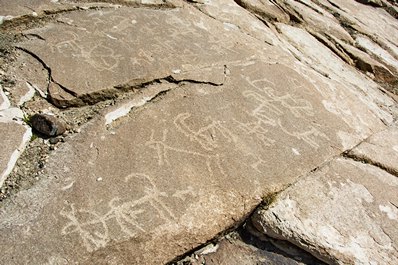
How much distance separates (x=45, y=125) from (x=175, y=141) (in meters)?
0.65

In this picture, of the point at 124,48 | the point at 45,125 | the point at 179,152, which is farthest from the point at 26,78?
the point at 179,152

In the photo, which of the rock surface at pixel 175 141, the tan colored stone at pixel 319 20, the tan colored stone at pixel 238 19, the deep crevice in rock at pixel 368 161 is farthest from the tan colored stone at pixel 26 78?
the tan colored stone at pixel 319 20

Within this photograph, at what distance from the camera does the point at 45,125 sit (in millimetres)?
1902

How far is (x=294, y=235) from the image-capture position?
172 centimetres

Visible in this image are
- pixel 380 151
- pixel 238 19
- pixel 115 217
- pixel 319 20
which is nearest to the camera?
pixel 115 217

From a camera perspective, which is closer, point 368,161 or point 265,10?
point 368,161

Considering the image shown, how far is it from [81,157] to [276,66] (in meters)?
1.67

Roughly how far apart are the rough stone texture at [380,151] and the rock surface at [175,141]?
0.4 inches

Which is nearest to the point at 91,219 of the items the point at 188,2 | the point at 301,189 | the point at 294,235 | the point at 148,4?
the point at 294,235

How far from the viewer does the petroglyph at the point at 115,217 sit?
1530 mm

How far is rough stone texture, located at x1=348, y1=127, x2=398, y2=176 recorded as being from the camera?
7.50 feet

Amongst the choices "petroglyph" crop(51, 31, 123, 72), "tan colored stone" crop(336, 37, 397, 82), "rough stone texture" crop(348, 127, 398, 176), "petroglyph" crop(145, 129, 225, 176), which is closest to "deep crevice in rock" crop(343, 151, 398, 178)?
"rough stone texture" crop(348, 127, 398, 176)

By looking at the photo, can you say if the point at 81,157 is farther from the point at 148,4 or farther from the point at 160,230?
the point at 148,4

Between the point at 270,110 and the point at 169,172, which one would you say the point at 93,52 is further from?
the point at 270,110
